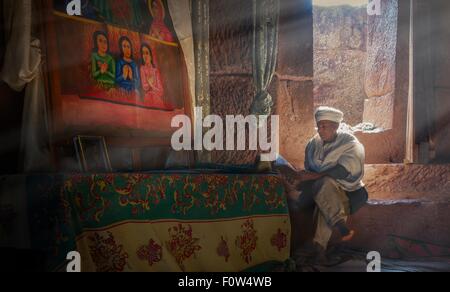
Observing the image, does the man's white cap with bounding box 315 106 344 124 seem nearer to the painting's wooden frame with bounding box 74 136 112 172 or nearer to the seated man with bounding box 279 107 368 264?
the seated man with bounding box 279 107 368 264

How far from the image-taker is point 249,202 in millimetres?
4141

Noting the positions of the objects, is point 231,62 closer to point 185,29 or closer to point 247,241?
point 185,29

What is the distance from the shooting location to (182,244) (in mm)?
3553

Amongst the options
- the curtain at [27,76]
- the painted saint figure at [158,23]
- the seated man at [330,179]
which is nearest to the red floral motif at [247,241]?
the seated man at [330,179]

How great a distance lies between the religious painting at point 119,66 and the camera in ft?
13.1

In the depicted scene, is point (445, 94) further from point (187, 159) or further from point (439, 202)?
point (187, 159)

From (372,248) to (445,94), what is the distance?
108 inches

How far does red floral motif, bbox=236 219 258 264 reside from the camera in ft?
13.1

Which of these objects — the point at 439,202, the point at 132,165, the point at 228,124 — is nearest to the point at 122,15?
the point at 132,165

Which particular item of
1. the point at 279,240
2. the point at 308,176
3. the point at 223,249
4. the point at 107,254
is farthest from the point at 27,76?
the point at 308,176

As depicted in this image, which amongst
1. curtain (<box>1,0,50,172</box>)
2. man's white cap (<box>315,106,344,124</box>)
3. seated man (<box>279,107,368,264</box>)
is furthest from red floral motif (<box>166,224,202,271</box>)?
man's white cap (<box>315,106,344,124</box>)

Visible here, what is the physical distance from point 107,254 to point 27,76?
60.6 inches

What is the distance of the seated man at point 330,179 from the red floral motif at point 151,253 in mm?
1763

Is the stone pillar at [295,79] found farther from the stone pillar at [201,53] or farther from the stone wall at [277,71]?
the stone pillar at [201,53]
